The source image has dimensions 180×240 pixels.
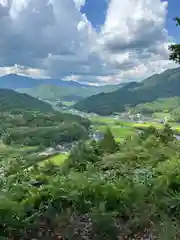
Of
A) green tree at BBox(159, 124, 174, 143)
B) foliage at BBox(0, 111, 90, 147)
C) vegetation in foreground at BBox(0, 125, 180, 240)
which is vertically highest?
green tree at BBox(159, 124, 174, 143)

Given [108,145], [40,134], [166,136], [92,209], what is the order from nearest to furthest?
[92,209]
[108,145]
[166,136]
[40,134]

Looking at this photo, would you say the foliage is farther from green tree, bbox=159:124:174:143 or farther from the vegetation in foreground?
the vegetation in foreground

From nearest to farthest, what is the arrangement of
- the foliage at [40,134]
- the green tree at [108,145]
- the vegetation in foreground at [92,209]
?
the vegetation in foreground at [92,209] → the green tree at [108,145] → the foliage at [40,134]

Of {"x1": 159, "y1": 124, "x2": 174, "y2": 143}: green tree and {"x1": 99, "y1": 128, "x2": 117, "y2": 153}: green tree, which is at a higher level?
{"x1": 159, "y1": 124, "x2": 174, "y2": 143}: green tree

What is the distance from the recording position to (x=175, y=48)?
1495 centimetres

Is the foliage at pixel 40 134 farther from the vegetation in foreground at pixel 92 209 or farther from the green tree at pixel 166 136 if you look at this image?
the vegetation in foreground at pixel 92 209

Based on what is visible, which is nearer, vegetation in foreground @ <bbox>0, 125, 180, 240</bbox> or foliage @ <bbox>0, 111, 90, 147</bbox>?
vegetation in foreground @ <bbox>0, 125, 180, 240</bbox>

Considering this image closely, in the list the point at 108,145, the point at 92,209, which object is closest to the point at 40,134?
the point at 108,145

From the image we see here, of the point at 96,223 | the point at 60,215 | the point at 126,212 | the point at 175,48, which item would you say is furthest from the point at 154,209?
the point at 175,48

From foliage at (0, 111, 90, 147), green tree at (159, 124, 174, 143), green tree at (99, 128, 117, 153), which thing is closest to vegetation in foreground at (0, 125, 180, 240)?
green tree at (99, 128, 117, 153)

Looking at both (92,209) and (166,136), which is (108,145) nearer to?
(166,136)

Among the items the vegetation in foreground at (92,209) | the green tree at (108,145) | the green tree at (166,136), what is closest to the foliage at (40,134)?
the green tree at (166,136)

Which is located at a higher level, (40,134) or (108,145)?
(108,145)

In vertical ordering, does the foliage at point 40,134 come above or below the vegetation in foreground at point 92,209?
below
